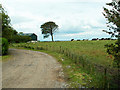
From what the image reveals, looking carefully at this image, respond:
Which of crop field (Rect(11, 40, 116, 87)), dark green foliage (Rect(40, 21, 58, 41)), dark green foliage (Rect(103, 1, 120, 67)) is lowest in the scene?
crop field (Rect(11, 40, 116, 87))

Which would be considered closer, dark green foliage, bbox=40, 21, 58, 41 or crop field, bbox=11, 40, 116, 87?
crop field, bbox=11, 40, 116, 87

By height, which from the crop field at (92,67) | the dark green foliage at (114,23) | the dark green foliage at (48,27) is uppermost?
the dark green foliage at (48,27)

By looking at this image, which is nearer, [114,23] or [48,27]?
[114,23]

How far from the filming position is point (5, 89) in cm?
541

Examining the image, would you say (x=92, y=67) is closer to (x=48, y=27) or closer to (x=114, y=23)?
(x=114, y=23)

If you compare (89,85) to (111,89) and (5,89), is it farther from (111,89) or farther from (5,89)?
(5,89)

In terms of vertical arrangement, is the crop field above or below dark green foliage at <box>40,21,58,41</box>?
below

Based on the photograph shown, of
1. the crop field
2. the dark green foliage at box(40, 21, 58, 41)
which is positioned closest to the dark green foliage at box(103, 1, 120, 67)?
the crop field

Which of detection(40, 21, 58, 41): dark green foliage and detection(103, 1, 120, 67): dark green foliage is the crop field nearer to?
detection(103, 1, 120, 67): dark green foliage

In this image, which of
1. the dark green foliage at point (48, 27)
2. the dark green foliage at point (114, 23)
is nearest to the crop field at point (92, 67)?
the dark green foliage at point (114, 23)

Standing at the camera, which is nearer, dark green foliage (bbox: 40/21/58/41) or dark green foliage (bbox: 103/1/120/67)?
dark green foliage (bbox: 103/1/120/67)

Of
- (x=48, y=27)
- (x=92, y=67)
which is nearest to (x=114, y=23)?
(x=92, y=67)

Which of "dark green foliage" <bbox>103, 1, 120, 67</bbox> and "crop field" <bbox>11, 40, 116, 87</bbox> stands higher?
"dark green foliage" <bbox>103, 1, 120, 67</bbox>

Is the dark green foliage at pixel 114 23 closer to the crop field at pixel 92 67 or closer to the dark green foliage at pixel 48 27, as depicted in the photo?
the crop field at pixel 92 67
